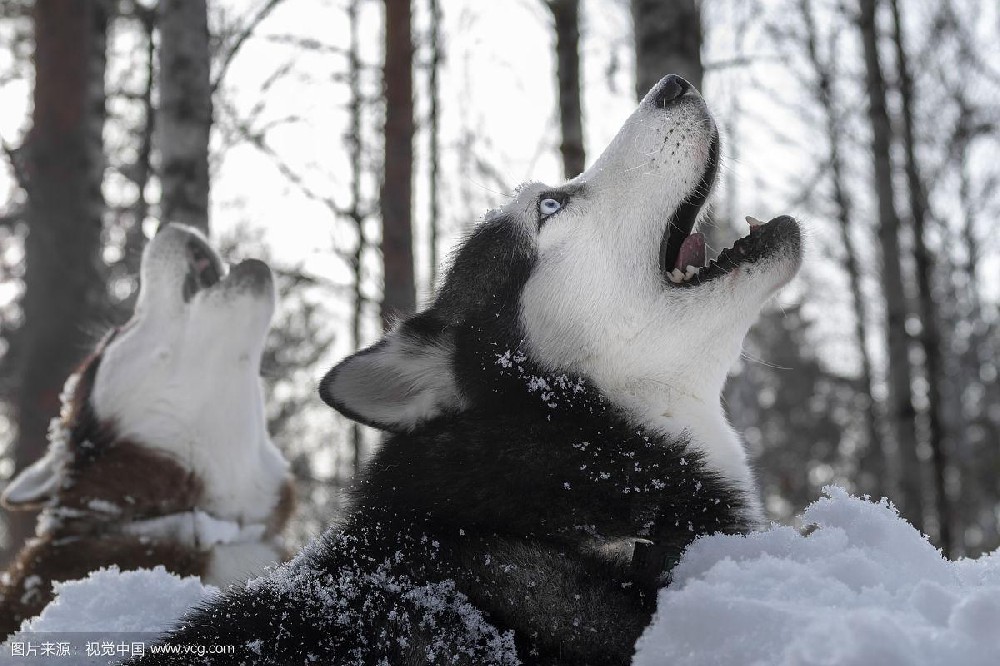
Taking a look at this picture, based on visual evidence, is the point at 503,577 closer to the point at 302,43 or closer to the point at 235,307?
the point at 235,307

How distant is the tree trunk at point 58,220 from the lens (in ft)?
20.0

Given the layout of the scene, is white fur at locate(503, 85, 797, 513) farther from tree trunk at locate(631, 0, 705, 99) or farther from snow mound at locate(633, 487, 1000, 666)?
tree trunk at locate(631, 0, 705, 99)

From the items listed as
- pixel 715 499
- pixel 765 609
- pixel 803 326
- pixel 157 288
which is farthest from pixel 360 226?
pixel 803 326

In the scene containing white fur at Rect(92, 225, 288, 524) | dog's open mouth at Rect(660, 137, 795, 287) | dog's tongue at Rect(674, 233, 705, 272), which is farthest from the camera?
white fur at Rect(92, 225, 288, 524)

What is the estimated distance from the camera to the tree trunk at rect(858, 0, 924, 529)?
30.9 feet

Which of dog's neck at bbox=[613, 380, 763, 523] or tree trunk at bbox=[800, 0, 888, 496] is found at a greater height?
tree trunk at bbox=[800, 0, 888, 496]

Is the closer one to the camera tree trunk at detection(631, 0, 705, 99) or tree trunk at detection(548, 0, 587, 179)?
tree trunk at detection(631, 0, 705, 99)

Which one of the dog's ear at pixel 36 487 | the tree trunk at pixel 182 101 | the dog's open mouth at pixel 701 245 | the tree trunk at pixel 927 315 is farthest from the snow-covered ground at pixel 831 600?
the tree trunk at pixel 927 315

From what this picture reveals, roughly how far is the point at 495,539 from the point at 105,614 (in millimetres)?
1155

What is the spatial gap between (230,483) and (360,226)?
426 centimetres

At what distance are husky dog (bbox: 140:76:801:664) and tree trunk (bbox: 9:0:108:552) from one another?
4.42m

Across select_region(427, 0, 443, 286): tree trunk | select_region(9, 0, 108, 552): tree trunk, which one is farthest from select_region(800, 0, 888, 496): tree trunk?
select_region(9, 0, 108, 552): tree trunk

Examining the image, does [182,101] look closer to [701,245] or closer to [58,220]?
[58,220]

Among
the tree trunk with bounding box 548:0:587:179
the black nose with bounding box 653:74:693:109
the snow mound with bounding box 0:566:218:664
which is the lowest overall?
the snow mound with bounding box 0:566:218:664
